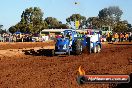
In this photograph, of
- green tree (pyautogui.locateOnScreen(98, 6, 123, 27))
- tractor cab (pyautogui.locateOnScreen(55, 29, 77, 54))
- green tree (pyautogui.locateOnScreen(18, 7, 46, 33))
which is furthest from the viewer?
green tree (pyautogui.locateOnScreen(98, 6, 123, 27))

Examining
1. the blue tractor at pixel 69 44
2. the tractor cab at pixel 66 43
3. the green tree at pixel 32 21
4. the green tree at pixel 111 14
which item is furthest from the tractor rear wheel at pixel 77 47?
the green tree at pixel 111 14

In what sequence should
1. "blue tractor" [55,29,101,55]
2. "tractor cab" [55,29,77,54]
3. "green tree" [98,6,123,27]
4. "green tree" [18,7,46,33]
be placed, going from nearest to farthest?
"blue tractor" [55,29,101,55]
"tractor cab" [55,29,77,54]
"green tree" [18,7,46,33]
"green tree" [98,6,123,27]

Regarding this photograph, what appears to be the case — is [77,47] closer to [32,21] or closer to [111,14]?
[32,21]

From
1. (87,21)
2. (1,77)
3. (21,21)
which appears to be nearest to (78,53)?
(1,77)

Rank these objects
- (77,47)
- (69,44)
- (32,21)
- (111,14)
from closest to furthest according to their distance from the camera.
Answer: (77,47)
(69,44)
(32,21)
(111,14)

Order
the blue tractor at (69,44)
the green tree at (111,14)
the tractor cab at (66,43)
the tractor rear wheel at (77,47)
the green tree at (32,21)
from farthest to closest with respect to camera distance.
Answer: the green tree at (111,14) < the green tree at (32,21) < the tractor cab at (66,43) < the blue tractor at (69,44) < the tractor rear wheel at (77,47)

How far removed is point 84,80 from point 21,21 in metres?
90.5

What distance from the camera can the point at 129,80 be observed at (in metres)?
2.80

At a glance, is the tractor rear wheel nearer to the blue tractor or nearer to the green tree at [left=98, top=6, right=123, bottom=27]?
the blue tractor

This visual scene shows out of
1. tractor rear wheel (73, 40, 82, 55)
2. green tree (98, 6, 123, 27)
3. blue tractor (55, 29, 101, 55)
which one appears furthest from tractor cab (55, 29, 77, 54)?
green tree (98, 6, 123, 27)

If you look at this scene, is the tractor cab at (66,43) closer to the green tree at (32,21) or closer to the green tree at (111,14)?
the green tree at (32,21)

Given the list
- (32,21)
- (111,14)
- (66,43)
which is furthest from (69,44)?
(111,14)

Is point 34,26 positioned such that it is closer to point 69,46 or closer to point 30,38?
point 30,38

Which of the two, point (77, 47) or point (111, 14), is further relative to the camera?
point (111, 14)
